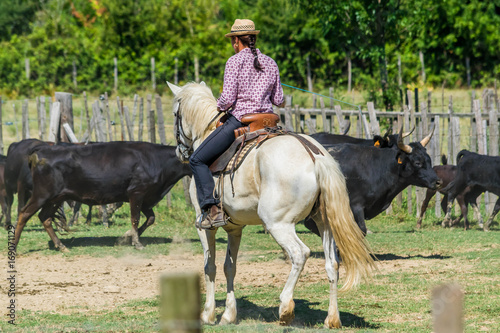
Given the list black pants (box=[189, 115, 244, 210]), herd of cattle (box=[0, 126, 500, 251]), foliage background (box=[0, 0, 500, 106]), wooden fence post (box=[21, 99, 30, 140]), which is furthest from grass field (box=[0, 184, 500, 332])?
foliage background (box=[0, 0, 500, 106])

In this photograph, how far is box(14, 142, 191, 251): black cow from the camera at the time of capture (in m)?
10.4

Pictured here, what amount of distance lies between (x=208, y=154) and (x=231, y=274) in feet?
3.91

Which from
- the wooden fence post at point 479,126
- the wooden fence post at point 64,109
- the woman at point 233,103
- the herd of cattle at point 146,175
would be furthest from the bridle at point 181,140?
the wooden fence post at point 479,126

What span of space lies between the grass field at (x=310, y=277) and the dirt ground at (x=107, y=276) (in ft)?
0.17

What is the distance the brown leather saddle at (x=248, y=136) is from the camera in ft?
20.0

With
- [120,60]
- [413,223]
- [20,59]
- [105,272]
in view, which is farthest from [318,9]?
[20,59]

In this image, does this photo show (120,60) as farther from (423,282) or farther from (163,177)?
(423,282)

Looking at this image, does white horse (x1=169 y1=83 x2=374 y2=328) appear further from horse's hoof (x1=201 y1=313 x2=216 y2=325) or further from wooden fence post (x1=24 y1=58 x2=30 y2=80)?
wooden fence post (x1=24 y1=58 x2=30 y2=80)

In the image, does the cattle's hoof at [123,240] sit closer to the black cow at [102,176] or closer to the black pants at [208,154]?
the black cow at [102,176]

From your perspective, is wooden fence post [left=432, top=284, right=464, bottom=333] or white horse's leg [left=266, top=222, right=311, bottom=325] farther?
white horse's leg [left=266, top=222, right=311, bottom=325]

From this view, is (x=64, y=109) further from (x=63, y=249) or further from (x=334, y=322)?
(x=334, y=322)

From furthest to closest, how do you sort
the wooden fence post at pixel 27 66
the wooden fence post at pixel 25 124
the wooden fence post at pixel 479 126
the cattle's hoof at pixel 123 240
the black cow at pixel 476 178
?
1. the wooden fence post at pixel 27 66
2. the wooden fence post at pixel 25 124
3. the wooden fence post at pixel 479 126
4. the black cow at pixel 476 178
5. the cattle's hoof at pixel 123 240

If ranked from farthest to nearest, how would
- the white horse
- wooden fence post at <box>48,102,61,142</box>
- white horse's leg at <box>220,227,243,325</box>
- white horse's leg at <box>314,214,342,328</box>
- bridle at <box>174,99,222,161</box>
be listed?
wooden fence post at <box>48,102,61,142</box> → bridle at <box>174,99,222,161</box> → white horse's leg at <box>220,227,243,325</box> → white horse's leg at <box>314,214,342,328</box> → the white horse

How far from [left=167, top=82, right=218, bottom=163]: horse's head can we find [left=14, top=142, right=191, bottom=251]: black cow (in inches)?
149
